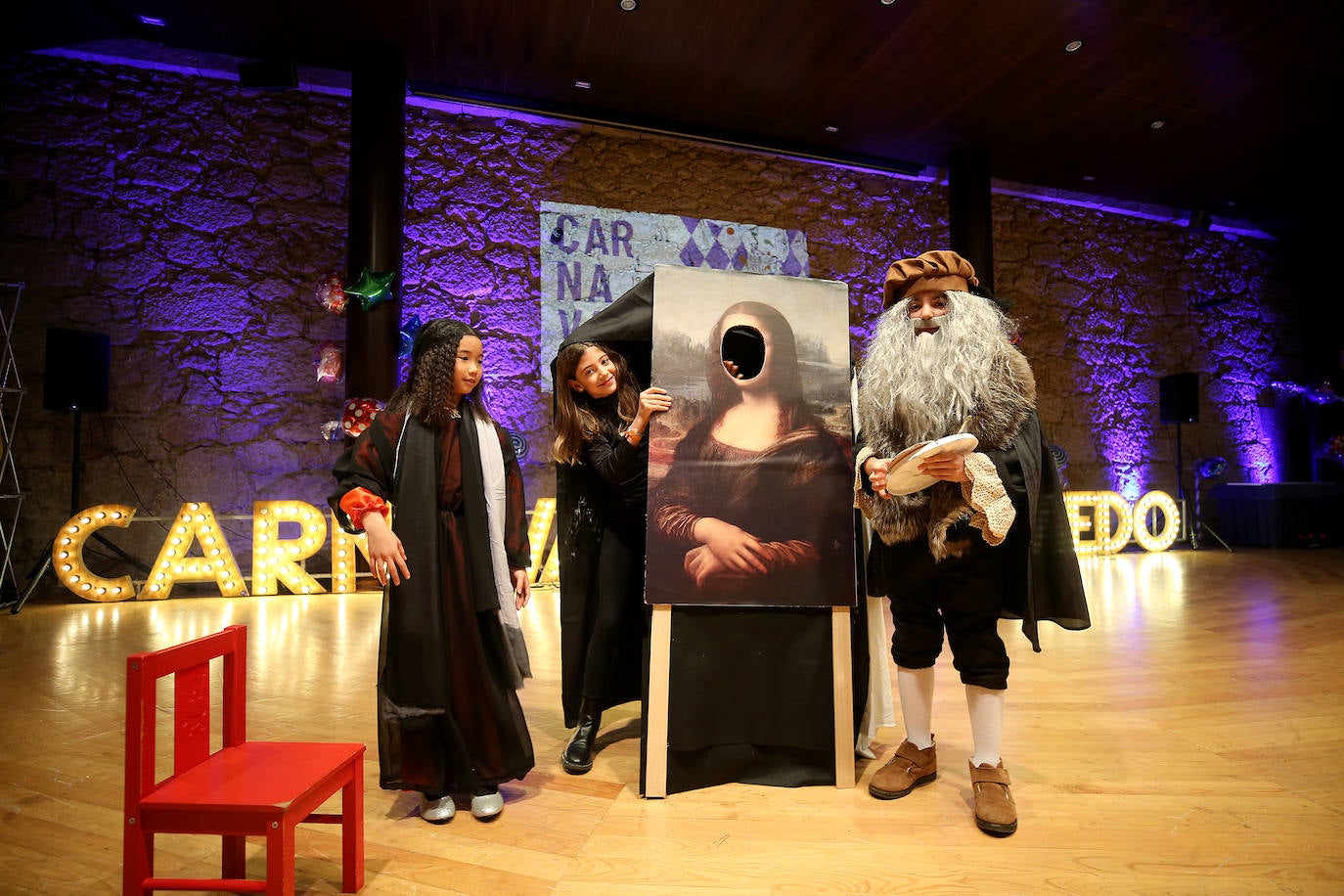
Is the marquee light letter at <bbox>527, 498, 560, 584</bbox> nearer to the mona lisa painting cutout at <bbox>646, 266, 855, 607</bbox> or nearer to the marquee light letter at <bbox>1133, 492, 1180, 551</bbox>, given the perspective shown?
the mona lisa painting cutout at <bbox>646, 266, 855, 607</bbox>

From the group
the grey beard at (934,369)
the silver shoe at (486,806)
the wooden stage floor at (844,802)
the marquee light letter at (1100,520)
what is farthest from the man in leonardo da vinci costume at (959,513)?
the marquee light letter at (1100,520)

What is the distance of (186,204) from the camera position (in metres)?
5.57

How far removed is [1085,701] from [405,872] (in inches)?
99.7

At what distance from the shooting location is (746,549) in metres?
2.07

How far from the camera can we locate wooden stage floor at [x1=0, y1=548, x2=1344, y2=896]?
61.6 inches

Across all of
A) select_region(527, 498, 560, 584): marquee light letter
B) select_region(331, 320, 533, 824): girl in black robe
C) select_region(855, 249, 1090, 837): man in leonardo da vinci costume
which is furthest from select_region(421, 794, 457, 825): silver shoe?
select_region(527, 498, 560, 584): marquee light letter

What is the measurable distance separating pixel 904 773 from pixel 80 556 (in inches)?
209

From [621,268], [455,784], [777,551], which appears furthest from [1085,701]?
[621,268]

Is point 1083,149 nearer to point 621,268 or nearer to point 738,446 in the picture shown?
point 621,268

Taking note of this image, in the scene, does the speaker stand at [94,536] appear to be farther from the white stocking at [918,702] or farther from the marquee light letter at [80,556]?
the white stocking at [918,702]

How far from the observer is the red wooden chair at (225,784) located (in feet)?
4.13

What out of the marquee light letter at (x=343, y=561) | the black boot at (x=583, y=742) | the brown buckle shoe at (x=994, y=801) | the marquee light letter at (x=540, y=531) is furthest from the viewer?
the marquee light letter at (x=540, y=531)

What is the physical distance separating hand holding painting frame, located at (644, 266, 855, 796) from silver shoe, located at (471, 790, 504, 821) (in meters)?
0.48

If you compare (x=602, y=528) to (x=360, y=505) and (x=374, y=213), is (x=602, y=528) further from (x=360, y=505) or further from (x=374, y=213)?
(x=374, y=213)
